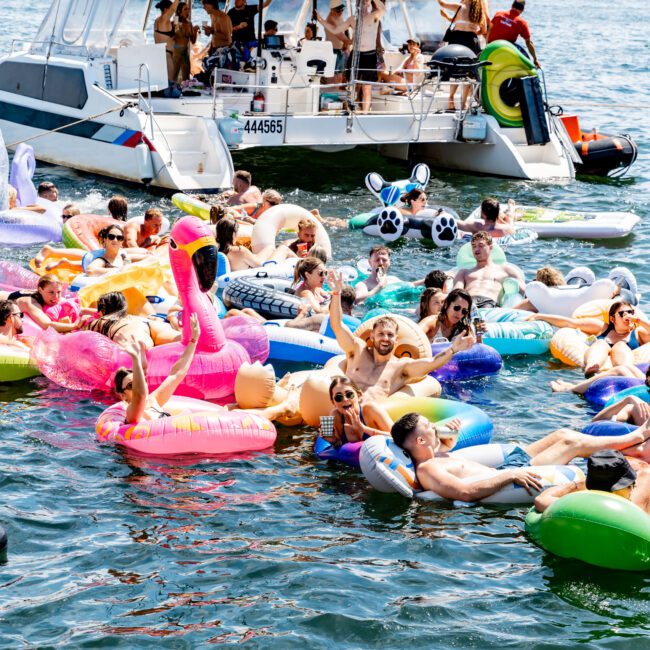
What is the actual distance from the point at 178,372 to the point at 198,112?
8947 mm

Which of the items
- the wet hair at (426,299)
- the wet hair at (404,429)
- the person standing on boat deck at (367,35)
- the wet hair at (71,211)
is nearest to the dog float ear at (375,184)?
the person standing on boat deck at (367,35)

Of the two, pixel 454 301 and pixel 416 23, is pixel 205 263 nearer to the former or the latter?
pixel 454 301

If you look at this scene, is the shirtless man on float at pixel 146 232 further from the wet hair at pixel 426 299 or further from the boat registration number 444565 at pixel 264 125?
the boat registration number 444565 at pixel 264 125

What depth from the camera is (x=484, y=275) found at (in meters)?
12.4

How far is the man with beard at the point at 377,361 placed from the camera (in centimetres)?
929

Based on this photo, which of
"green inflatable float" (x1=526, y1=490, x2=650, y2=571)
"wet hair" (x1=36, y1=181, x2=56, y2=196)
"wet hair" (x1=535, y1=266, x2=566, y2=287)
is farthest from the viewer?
"wet hair" (x1=36, y1=181, x2=56, y2=196)

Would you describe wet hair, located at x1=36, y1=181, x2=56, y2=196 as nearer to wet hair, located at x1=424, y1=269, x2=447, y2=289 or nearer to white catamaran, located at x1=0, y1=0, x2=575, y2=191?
white catamaran, located at x1=0, y1=0, x2=575, y2=191

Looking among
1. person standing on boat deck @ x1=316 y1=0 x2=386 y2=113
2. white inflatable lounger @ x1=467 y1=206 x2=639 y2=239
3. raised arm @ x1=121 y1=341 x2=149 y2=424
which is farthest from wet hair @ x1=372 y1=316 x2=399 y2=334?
person standing on boat deck @ x1=316 y1=0 x2=386 y2=113

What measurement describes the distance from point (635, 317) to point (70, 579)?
6.08m

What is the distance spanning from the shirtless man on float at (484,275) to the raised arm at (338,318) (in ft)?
9.66

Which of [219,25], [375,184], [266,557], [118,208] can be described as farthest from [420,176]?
[266,557]

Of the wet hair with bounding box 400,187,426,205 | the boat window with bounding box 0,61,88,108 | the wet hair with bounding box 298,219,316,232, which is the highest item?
the boat window with bounding box 0,61,88,108

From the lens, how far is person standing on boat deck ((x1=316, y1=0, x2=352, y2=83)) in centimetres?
1827

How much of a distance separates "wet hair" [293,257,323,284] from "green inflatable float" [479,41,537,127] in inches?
→ 300
